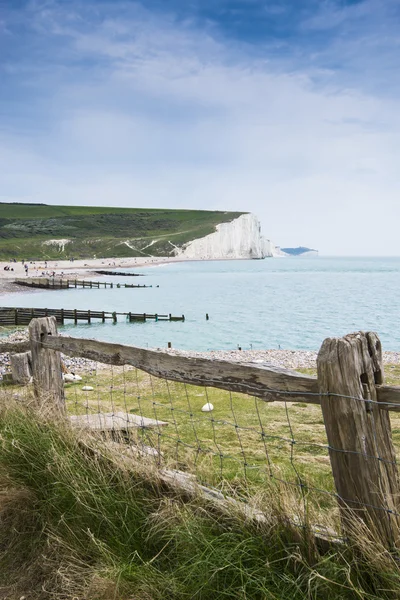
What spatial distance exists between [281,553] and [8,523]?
231cm

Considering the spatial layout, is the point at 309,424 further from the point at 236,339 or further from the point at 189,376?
the point at 236,339

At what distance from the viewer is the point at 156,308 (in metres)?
53.7

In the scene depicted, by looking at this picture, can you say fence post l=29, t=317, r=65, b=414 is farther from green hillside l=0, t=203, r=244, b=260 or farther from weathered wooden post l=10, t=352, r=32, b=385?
green hillside l=0, t=203, r=244, b=260

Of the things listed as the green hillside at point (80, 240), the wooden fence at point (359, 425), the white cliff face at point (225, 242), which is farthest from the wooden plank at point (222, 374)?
the white cliff face at point (225, 242)

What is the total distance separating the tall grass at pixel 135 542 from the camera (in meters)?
2.54

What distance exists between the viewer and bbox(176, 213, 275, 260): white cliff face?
177875 mm

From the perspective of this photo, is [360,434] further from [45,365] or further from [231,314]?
[231,314]

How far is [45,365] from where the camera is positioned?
5645mm

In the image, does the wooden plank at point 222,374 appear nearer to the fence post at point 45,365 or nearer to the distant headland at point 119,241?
the fence post at point 45,365

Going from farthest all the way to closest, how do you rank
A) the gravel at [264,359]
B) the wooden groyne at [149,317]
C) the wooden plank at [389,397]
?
the wooden groyne at [149,317]
the gravel at [264,359]
the wooden plank at [389,397]

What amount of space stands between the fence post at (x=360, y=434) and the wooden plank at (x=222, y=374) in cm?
21

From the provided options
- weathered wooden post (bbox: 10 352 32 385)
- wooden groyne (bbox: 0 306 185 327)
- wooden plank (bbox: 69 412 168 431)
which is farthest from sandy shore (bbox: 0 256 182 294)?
wooden plank (bbox: 69 412 168 431)

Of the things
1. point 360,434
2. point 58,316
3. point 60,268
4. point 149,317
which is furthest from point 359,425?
point 60,268

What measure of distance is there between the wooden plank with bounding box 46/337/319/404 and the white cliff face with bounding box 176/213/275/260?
558ft
